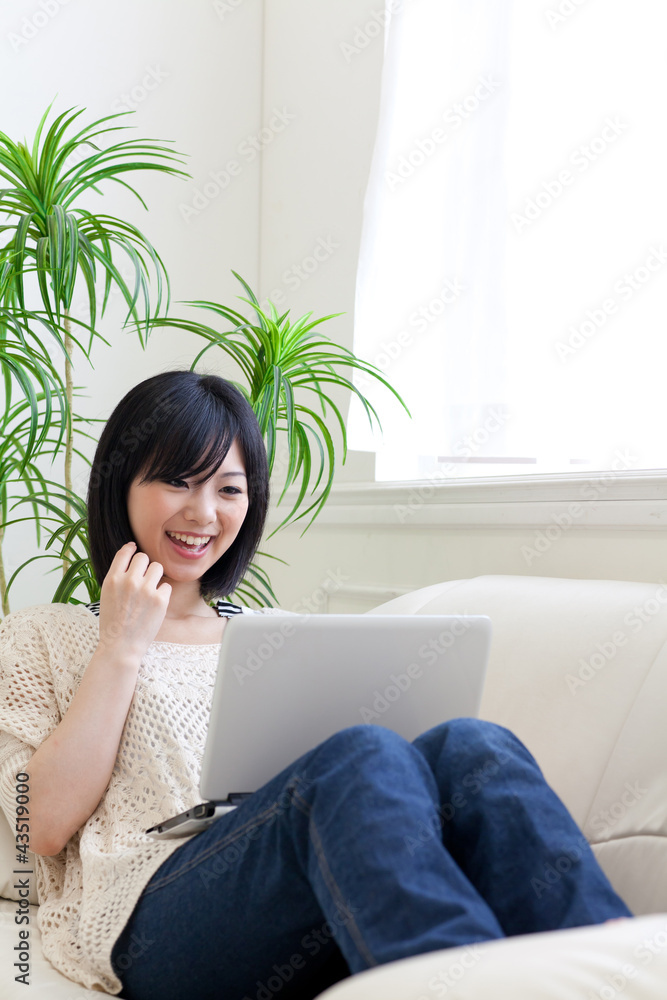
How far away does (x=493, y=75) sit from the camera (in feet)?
6.89

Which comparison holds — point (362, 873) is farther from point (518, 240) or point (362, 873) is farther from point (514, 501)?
point (518, 240)

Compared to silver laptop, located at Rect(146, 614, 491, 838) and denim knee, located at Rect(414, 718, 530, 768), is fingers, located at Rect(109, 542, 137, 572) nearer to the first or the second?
silver laptop, located at Rect(146, 614, 491, 838)

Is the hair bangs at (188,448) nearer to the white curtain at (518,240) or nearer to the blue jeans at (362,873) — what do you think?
the blue jeans at (362,873)

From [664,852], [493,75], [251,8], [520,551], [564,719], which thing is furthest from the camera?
[251,8]

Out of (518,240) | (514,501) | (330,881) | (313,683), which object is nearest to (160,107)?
(518,240)

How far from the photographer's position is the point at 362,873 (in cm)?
76

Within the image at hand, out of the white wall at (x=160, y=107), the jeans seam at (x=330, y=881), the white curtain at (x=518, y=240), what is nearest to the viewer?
the jeans seam at (x=330, y=881)

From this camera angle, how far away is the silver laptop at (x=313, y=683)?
3.14ft

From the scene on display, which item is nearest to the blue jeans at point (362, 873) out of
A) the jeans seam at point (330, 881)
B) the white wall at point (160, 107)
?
the jeans seam at point (330, 881)

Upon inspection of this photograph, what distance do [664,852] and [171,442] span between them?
87 cm

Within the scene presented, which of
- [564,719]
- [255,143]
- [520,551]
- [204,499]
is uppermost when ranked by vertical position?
[255,143]

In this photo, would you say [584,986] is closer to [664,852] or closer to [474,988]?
[474,988]

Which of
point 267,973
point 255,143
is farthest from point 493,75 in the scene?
point 267,973

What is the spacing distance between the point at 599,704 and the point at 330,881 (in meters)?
0.66
